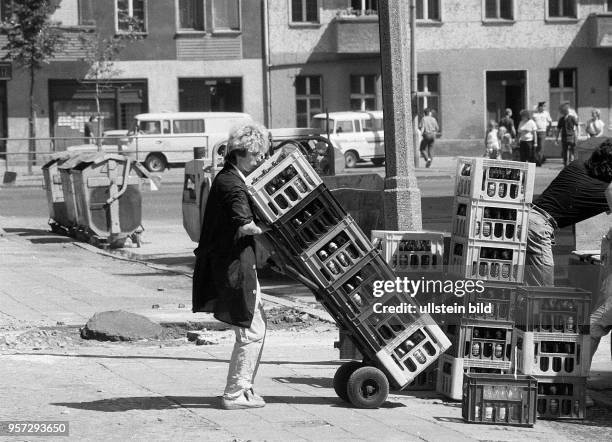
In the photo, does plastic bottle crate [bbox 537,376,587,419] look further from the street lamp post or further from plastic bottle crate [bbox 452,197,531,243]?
the street lamp post

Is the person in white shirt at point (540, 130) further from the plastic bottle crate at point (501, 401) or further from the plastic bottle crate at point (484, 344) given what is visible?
the plastic bottle crate at point (501, 401)

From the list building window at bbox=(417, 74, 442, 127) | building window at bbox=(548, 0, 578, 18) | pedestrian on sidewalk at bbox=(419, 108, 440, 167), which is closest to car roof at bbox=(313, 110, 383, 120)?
pedestrian on sidewalk at bbox=(419, 108, 440, 167)

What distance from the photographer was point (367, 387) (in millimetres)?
8031

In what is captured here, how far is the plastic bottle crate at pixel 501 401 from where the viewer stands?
307 inches

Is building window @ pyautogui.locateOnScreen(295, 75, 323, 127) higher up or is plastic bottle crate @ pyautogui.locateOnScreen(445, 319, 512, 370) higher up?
building window @ pyautogui.locateOnScreen(295, 75, 323, 127)

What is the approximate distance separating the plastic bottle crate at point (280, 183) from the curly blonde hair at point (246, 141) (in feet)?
0.49

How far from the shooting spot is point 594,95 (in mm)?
47562

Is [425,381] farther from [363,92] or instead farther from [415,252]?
[363,92]

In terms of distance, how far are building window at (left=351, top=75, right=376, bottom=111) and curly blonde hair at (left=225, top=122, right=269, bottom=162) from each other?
38.2 meters

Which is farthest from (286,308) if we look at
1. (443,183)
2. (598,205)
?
(443,183)

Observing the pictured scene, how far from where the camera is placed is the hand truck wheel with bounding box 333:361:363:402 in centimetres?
809

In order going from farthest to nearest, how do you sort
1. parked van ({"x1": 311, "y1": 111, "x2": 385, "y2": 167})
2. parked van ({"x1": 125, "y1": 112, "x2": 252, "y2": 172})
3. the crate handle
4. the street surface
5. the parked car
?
parked van ({"x1": 311, "y1": 111, "x2": 385, "y2": 167}) < parked van ({"x1": 125, "y1": 112, "x2": 252, "y2": 172}) < the parked car < the crate handle < the street surface

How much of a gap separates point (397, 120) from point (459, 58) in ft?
118

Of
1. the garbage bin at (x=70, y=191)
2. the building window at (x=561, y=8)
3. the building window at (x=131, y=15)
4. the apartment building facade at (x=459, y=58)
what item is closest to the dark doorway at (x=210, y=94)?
the apartment building facade at (x=459, y=58)
